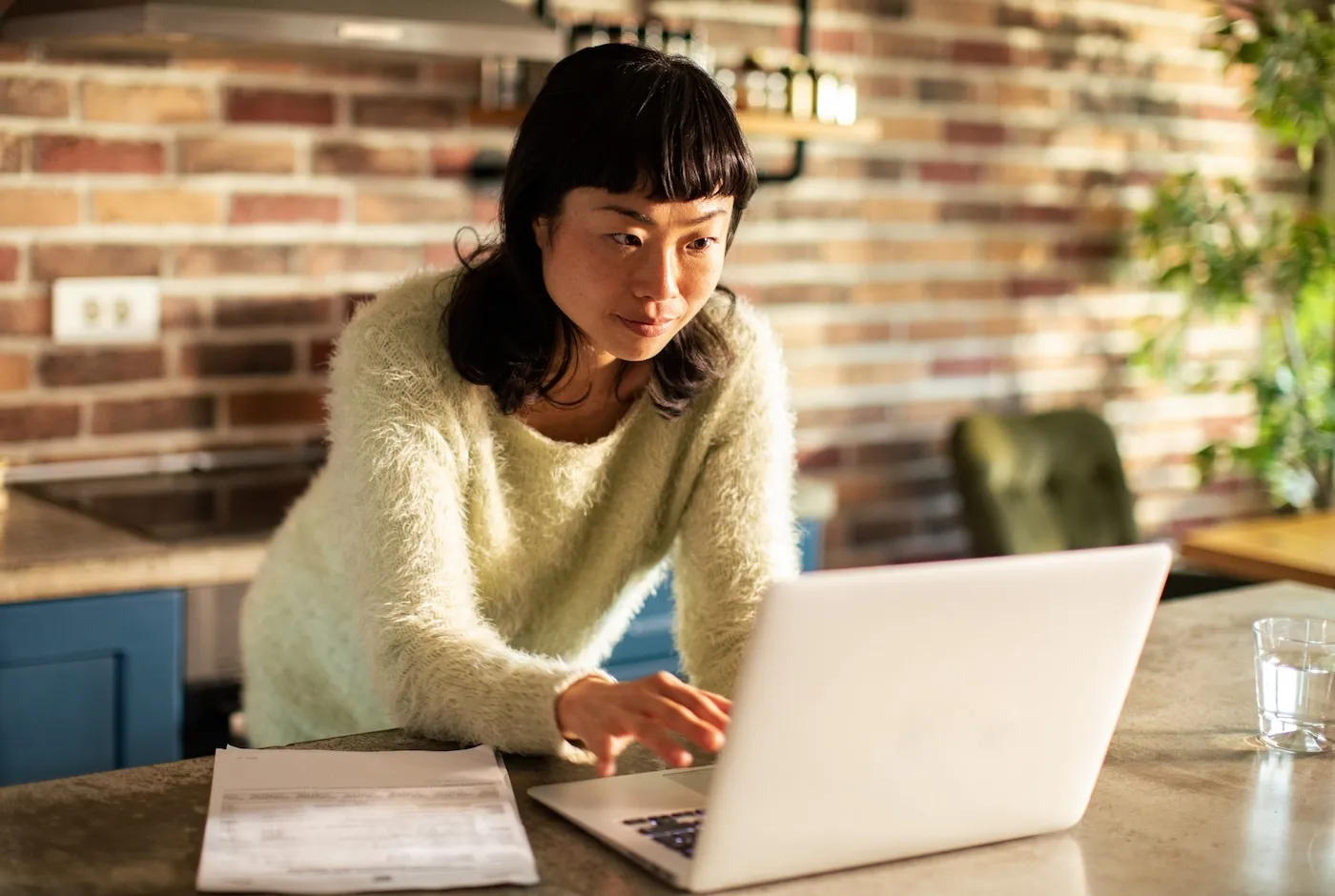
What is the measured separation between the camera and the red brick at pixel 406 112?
8.82ft

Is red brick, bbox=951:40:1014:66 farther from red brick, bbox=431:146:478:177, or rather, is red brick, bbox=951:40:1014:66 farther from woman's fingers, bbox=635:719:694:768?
woman's fingers, bbox=635:719:694:768

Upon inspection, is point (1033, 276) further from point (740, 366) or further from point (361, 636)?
point (361, 636)

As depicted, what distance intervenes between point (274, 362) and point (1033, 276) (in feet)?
5.95

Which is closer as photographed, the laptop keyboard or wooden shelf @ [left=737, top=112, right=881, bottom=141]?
the laptop keyboard

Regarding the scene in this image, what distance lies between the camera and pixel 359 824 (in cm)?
113

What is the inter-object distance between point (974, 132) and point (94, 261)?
1.89 meters

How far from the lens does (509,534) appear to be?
1702 mm

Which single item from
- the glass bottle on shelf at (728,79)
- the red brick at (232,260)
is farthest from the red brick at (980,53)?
the red brick at (232,260)

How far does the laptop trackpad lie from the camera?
1.26 meters

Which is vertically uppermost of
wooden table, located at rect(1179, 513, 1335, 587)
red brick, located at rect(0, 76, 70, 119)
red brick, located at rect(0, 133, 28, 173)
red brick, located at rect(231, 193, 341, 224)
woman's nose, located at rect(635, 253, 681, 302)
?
red brick, located at rect(0, 76, 70, 119)

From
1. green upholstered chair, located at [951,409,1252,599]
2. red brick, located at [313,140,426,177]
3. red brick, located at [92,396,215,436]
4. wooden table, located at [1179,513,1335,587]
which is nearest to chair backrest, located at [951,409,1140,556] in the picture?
green upholstered chair, located at [951,409,1252,599]

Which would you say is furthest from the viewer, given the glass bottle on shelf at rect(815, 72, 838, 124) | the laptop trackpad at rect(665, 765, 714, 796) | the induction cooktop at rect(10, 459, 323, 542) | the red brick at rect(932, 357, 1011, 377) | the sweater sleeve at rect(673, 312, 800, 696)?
the red brick at rect(932, 357, 1011, 377)

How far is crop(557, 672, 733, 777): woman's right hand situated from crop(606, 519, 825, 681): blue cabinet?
1273mm

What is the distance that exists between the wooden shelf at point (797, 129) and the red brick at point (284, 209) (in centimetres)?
74
